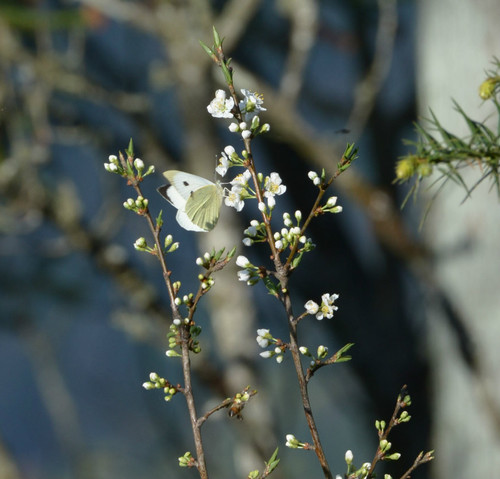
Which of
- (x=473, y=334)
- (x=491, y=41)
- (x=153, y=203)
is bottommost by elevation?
(x=473, y=334)

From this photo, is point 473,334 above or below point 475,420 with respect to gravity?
above

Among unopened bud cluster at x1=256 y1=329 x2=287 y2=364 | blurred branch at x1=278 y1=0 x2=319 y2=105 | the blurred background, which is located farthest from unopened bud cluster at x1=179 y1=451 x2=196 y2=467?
blurred branch at x1=278 y1=0 x2=319 y2=105

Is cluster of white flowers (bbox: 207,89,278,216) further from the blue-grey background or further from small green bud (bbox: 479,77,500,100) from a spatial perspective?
the blue-grey background

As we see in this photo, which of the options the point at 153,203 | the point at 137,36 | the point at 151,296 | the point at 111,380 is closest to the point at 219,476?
the point at 111,380

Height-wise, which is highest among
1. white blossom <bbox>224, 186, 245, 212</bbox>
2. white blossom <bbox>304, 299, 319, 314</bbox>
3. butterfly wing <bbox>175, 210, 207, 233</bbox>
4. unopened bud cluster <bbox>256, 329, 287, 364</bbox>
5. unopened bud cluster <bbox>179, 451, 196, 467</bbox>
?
butterfly wing <bbox>175, 210, 207, 233</bbox>

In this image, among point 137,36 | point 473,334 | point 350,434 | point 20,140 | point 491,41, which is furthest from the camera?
point 350,434

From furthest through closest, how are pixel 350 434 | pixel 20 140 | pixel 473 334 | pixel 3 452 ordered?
pixel 350 434 < pixel 20 140 < pixel 3 452 < pixel 473 334

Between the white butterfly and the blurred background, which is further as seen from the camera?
the blurred background

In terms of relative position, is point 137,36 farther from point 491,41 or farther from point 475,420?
point 475,420

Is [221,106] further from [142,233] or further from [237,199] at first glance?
[142,233]
